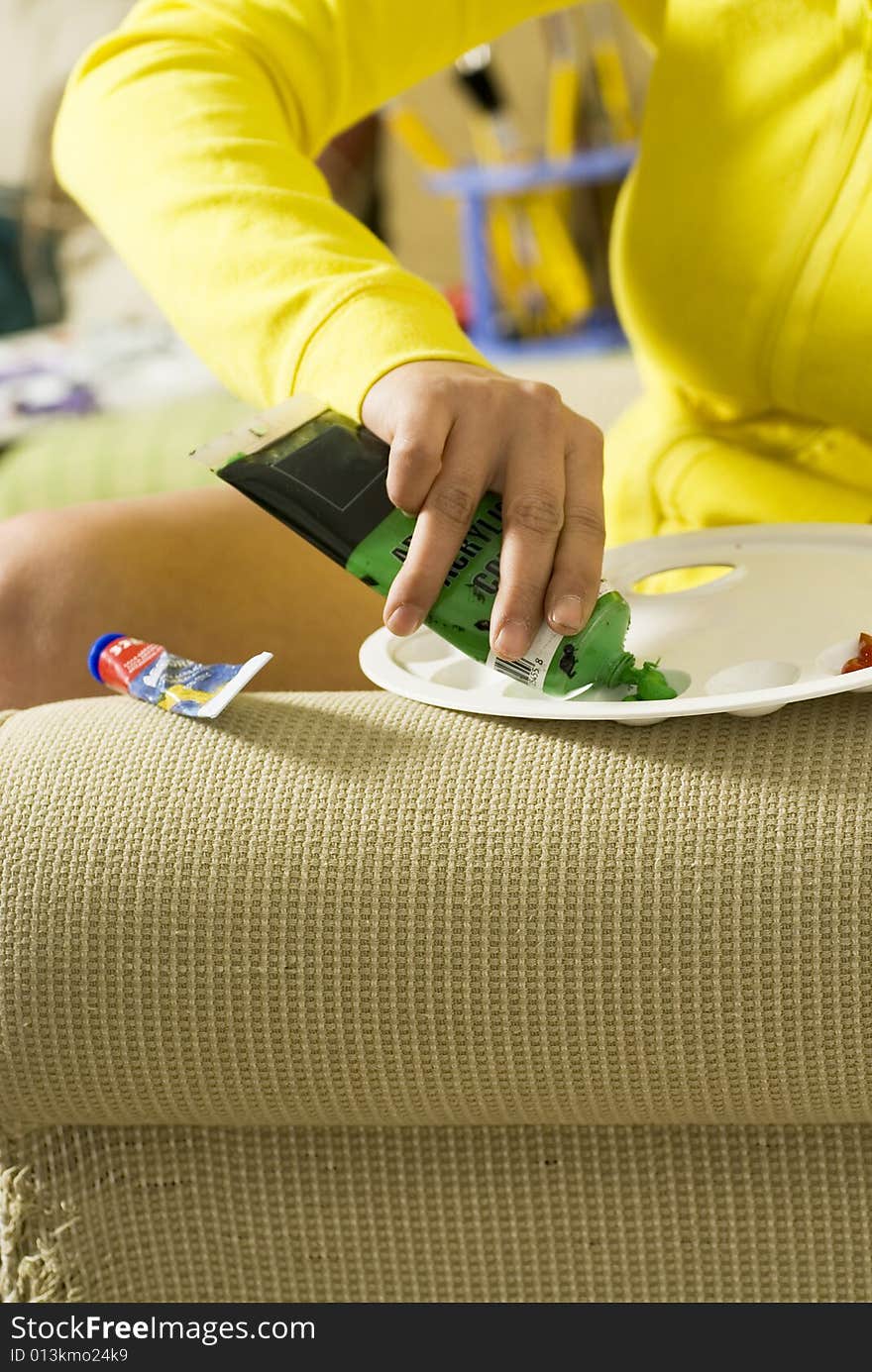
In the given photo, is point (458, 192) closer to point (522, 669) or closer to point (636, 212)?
point (636, 212)

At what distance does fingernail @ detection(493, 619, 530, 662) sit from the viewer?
472 mm

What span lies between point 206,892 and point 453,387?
20 cm

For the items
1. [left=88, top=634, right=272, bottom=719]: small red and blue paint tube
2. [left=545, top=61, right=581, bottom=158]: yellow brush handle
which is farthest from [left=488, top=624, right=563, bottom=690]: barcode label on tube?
[left=545, top=61, right=581, bottom=158]: yellow brush handle

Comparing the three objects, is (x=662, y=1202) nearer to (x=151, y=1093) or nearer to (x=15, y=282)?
(x=151, y=1093)

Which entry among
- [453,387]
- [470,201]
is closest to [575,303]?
[470,201]

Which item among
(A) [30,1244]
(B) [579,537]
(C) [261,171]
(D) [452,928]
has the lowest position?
(A) [30,1244]

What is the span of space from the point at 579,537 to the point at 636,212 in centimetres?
28

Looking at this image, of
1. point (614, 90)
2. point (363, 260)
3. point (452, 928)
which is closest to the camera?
point (452, 928)

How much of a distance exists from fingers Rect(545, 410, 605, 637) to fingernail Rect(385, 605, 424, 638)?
0.05 m

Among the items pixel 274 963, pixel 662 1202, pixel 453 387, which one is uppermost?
pixel 453 387

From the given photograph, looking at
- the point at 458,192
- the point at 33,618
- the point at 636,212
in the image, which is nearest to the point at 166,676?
the point at 33,618

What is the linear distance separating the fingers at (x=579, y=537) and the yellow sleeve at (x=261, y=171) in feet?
0.23

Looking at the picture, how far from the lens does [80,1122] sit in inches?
20.3

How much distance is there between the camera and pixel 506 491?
495 millimetres
